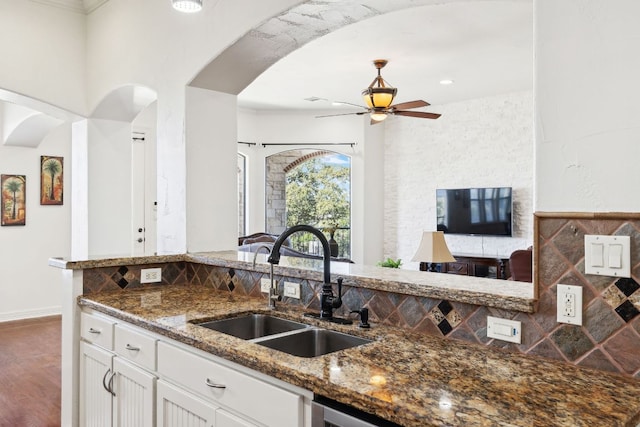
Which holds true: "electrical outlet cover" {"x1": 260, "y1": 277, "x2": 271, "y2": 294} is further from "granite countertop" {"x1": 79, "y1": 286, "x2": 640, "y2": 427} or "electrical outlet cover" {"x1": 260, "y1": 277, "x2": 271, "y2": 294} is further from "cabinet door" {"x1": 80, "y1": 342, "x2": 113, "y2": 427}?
"cabinet door" {"x1": 80, "y1": 342, "x2": 113, "y2": 427}

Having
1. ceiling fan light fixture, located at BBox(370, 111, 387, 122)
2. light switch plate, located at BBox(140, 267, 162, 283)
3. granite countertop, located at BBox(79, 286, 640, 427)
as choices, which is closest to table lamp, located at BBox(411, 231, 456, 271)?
ceiling fan light fixture, located at BBox(370, 111, 387, 122)

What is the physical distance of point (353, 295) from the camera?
2.05m

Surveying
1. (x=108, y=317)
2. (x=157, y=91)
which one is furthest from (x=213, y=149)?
(x=108, y=317)

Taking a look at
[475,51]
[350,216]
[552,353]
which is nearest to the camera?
[552,353]

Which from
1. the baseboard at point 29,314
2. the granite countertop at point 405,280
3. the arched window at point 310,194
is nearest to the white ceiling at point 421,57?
the arched window at point 310,194

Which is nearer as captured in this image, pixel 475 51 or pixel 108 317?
pixel 108 317

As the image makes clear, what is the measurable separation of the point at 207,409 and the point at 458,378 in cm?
87

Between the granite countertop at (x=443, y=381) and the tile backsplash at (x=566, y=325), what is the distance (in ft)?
0.14

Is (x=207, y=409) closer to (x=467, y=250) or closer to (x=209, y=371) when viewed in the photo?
(x=209, y=371)

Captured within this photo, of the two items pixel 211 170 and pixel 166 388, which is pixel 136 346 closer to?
pixel 166 388

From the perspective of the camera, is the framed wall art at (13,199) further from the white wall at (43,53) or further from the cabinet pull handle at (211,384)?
the cabinet pull handle at (211,384)

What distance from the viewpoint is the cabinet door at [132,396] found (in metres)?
2.05

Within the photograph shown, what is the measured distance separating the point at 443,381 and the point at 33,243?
6440 millimetres

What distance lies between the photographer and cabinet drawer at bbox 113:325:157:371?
2.06 meters
